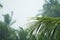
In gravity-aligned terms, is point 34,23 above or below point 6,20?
above

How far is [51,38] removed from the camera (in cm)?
129

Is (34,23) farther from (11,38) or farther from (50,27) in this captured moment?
(11,38)

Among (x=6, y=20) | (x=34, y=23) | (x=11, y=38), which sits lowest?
(x=11, y=38)

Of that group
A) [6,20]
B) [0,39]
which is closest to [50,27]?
[0,39]

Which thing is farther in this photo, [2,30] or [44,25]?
[2,30]

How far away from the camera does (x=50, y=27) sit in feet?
4.33

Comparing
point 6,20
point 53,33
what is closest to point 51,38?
point 53,33

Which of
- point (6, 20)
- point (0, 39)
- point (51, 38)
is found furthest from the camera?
point (6, 20)

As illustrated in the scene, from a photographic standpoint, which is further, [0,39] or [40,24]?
[0,39]

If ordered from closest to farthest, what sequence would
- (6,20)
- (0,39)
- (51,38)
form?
(51,38) < (0,39) < (6,20)

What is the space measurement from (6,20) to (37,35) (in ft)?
68.4

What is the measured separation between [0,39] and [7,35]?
1.00 m

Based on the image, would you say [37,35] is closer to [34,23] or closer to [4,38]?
[34,23]

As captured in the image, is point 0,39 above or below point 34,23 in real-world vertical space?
below
